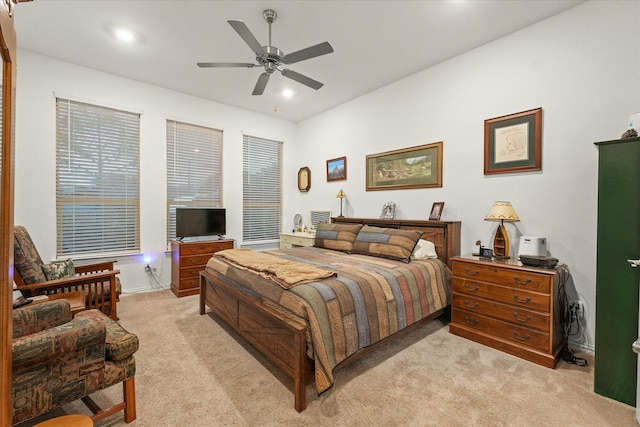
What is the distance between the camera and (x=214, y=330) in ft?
9.77

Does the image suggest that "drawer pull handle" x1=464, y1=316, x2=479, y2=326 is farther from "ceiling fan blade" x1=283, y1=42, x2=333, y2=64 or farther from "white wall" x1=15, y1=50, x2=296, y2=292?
"white wall" x1=15, y1=50, x2=296, y2=292

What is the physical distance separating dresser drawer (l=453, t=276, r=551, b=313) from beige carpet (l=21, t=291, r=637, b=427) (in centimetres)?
48

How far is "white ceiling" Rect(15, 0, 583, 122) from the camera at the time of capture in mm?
2631

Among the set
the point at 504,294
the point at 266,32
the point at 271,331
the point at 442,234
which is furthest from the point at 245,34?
the point at 504,294

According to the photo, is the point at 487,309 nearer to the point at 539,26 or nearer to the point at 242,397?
the point at 242,397

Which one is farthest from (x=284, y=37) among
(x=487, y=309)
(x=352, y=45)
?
(x=487, y=309)

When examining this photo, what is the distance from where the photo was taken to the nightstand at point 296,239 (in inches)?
194

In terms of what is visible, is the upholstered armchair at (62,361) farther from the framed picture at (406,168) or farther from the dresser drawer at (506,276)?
the framed picture at (406,168)

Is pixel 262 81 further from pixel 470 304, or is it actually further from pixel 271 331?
pixel 470 304

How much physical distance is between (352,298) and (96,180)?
401 cm

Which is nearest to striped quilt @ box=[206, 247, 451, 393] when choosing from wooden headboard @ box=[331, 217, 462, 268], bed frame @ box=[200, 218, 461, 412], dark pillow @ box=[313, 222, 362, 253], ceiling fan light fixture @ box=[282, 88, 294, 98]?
bed frame @ box=[200, 218, 461, 412]

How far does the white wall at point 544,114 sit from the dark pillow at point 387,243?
724 millimetres

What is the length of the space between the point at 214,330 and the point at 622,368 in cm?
338

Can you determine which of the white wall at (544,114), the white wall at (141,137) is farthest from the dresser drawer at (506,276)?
the white wall at (141,137)
